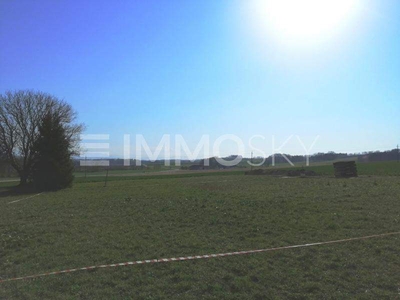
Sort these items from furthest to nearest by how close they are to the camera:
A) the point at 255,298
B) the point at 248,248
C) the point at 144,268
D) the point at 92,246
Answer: the point at 92,246 → the point at 248,248 → the point at 144,268 → the point at 255,298

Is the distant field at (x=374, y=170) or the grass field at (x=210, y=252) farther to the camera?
the distant field at (x=374, y=170)

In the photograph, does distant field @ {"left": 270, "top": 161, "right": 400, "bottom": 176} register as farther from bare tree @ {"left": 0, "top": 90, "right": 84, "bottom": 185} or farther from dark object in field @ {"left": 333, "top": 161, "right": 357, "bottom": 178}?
bare tree @ {"left": 0, "top": 90, "right": 84, "bottom": 185}

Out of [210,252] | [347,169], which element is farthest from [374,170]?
[210,252]

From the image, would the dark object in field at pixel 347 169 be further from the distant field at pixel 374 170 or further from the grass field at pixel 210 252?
the grass field at pixel 210 252

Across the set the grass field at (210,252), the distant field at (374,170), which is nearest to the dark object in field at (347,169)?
the distant field at (374,170)

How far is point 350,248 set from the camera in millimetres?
5855

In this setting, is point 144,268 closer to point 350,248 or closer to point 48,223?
point 350,248

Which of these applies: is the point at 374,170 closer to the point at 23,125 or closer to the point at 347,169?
the point at 347,169

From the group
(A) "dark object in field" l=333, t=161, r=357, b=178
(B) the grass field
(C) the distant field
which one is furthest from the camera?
(C) the distant field

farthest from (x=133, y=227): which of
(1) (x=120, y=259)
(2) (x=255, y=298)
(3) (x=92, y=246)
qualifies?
(2) (x=255, y=298)

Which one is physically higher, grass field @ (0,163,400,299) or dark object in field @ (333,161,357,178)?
dark object in field @ (333,161,357,178)

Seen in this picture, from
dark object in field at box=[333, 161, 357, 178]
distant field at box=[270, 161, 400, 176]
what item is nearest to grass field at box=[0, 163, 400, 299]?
dark object in field at box=[333, 161, 357, 178]

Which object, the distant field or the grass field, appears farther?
the distant field

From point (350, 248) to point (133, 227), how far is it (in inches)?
217
